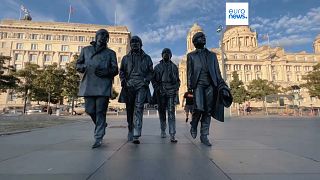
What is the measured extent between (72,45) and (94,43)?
85.5 m

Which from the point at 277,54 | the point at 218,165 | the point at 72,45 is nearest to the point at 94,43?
the point at 218,165

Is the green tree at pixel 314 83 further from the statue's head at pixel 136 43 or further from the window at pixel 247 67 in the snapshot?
the window at pixel 247 67

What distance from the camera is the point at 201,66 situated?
17.8 feet

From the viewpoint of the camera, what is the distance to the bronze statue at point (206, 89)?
526cm

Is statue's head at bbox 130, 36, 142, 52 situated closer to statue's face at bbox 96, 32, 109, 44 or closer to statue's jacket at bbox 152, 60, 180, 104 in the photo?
statue's face at bbox 96, 32, 109, 44

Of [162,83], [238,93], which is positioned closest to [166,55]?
[162,83]

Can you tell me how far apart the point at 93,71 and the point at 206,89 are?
2.40 m

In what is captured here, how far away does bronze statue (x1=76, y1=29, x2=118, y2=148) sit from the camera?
492 centimetres

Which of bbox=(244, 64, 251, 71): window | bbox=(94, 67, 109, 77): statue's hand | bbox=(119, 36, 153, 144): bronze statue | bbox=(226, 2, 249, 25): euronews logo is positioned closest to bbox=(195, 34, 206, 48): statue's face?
bbox=(119, 36, 153, 144): bronze statue

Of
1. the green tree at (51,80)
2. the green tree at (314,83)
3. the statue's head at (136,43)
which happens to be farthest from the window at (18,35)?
the statue's head at (136,43)

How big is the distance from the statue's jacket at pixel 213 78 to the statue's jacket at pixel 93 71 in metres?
1.65

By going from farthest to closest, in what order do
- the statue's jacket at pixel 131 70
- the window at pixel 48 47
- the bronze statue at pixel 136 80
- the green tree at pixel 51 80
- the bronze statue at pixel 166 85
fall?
the window at pixel 48 47 < the green tree at pixel 51 80 < the bronze statue at pixel 166 85 < the statue's jacket at pixel 131 70 < the bronze statue at pixel 136 80

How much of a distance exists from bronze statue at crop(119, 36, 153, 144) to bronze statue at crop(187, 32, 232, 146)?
3.23 feet

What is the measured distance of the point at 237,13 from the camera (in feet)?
79.5
